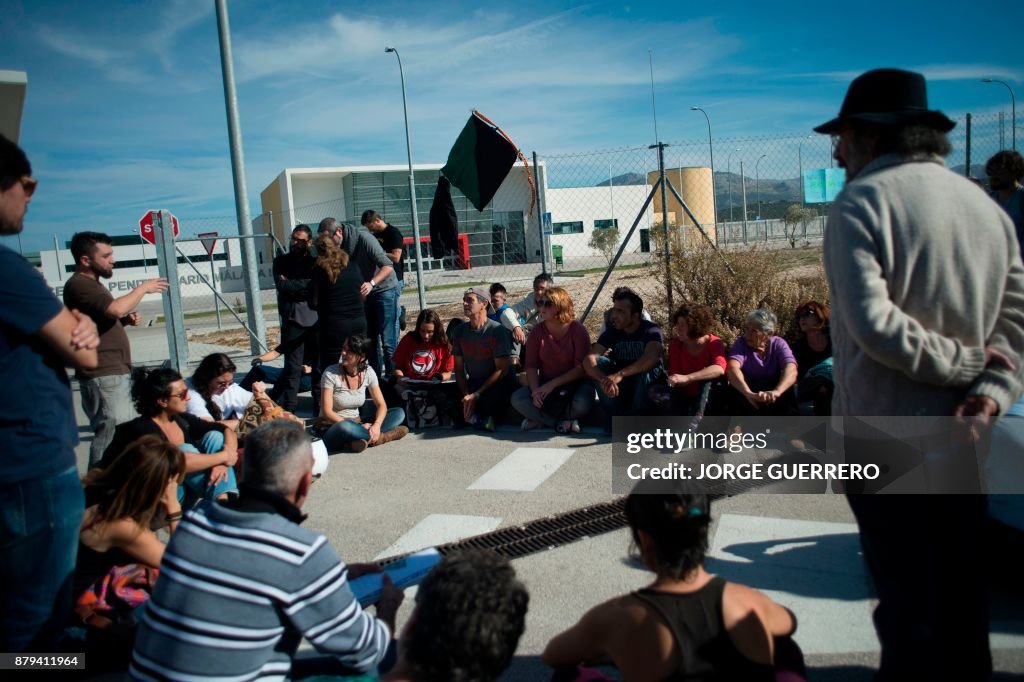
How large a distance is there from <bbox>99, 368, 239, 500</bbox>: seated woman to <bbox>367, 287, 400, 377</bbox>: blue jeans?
3223 mm

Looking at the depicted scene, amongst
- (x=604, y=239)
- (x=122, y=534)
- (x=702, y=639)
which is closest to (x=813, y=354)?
(x=702, y=639)

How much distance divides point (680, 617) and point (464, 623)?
0.58 m

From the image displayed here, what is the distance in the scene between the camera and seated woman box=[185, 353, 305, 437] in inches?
221

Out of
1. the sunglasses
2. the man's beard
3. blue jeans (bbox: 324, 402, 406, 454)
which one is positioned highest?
the sunglasses

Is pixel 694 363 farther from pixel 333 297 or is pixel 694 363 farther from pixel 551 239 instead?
pixel 551 239

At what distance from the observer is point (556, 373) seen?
22.1 ft

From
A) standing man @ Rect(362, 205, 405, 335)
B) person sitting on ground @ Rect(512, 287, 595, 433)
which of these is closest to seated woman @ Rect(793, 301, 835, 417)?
person sitting on ground @ Rect(512, 287, 595, 433)

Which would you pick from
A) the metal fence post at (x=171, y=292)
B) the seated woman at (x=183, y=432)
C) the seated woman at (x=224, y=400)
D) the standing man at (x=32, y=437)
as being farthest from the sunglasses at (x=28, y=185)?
the metal fence post at (x=171, y=292)

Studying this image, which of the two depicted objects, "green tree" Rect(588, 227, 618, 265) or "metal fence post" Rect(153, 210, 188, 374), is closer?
"metal fence post" Rect(153, 210, 188, 374)

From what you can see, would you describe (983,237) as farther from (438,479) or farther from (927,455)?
(438,479)

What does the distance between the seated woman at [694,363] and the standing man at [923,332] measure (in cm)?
382

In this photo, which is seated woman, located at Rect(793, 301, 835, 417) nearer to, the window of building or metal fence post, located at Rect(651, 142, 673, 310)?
metal fence post, located at Rect(651, 142, 673, 310)

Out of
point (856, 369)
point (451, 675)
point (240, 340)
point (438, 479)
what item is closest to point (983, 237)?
point (856, 369)

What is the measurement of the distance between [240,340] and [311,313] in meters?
9.41
